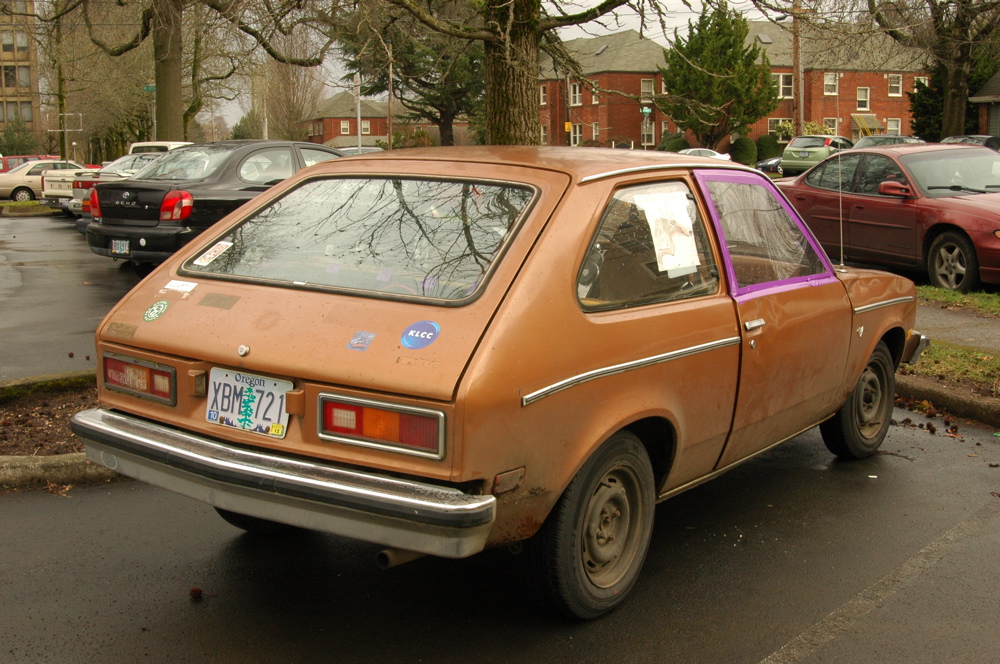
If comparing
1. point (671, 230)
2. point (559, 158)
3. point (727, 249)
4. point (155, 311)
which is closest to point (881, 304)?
point (727, 249)

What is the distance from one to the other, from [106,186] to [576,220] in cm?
942

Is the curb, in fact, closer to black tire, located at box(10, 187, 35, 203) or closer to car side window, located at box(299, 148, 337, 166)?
car side window, located at box(299, 148, 337, 166)

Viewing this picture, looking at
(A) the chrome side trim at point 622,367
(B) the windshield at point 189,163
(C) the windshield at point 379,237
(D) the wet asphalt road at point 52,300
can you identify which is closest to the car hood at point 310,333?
(C) the windshield at point 379,237

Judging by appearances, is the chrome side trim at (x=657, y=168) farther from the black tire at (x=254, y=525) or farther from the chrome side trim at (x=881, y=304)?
the black tire at (x=254, y=525)

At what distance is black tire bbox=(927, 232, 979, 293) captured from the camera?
33.6ft

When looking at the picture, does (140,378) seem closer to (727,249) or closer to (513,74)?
(727,249)

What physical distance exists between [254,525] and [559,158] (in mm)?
2009

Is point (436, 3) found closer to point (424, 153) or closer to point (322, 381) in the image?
point (424, 153)

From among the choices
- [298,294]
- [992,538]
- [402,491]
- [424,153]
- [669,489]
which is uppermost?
[424,153]

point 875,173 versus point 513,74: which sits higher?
point 513,74

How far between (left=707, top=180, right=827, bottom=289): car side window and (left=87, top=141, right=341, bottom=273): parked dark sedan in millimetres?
7430

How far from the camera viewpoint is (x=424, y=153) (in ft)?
13.6

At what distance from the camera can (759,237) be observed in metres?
4.64

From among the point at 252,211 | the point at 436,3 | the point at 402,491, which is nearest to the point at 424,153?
the point at 252,211
